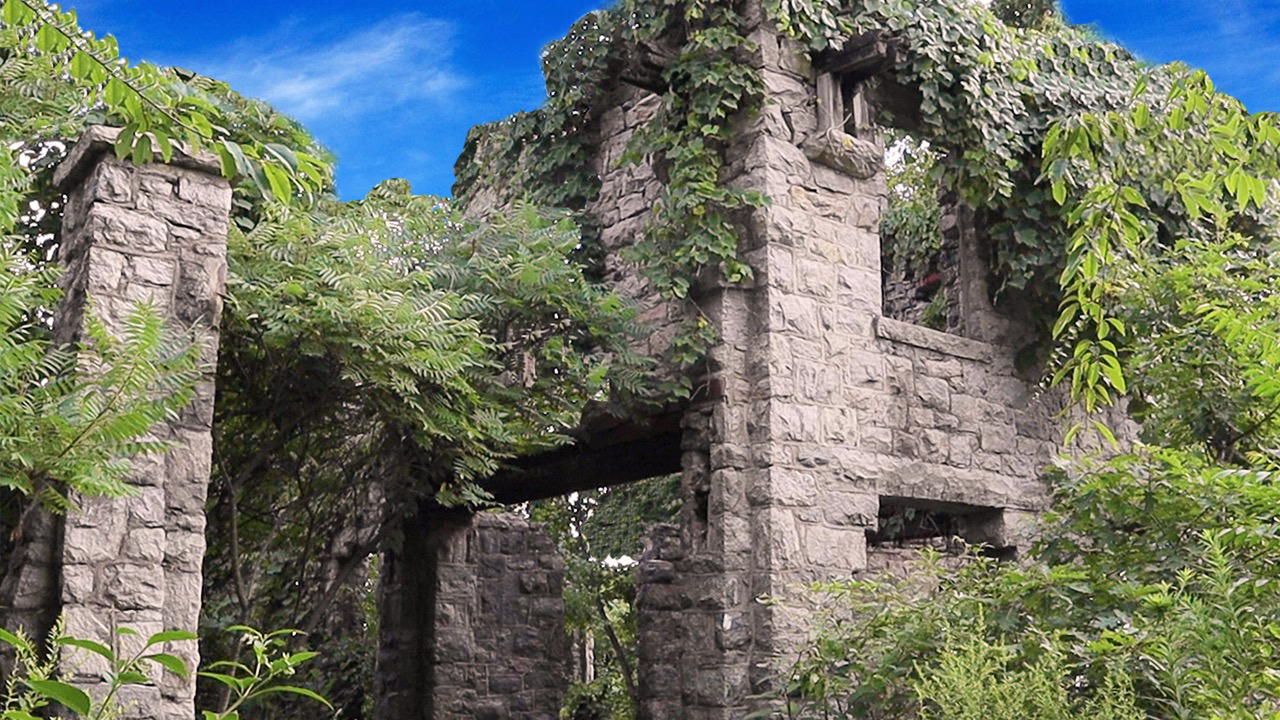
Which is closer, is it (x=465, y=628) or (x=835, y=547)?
(x=835, y=547)

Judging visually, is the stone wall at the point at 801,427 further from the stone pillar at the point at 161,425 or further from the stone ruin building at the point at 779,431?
the stone pillar at the point at 161,425

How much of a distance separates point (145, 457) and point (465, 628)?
472 centimetres

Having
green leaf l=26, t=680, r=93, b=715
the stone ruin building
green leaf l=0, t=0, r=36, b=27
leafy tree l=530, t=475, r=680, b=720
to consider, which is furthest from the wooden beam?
green leaf l=26, t=680, r=93, b=715

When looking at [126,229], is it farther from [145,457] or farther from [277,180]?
[277,180]

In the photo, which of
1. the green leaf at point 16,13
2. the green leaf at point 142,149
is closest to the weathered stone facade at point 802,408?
the green leaf at point 142,149

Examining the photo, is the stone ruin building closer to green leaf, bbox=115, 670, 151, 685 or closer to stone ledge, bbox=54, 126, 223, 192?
stone ledge, bbox=54, 126, 223, 192

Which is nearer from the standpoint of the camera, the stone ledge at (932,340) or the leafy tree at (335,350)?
the leafy tree at (335,350)

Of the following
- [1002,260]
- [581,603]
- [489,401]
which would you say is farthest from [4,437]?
[581,603]

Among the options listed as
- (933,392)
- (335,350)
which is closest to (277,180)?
(335,350)

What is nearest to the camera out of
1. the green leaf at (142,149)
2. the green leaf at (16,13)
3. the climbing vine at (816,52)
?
the green leaf at (16,13)

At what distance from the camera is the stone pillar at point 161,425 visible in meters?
4.33

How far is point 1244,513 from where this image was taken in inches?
182

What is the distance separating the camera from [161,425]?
4.60 meters

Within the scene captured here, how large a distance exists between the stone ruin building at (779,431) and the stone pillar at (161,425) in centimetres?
24
